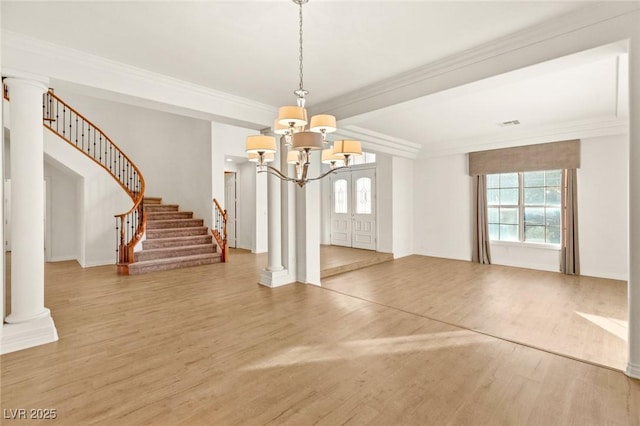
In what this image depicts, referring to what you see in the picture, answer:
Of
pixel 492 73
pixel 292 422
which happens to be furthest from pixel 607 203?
pixel 292 422

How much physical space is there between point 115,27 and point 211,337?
3.12 meters

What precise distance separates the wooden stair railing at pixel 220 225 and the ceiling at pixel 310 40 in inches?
167


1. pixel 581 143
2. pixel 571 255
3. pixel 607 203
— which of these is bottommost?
pixel 571 255

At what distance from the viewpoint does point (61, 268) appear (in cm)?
661

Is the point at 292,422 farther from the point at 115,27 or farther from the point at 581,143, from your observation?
the point at 581,143

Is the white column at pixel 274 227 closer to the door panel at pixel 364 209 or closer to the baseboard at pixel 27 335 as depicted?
the baseboard at pixel 27 335

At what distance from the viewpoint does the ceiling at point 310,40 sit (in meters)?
2.54

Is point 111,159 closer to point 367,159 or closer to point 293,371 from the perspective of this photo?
point 367,159

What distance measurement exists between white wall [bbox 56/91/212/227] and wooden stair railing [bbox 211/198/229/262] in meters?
0.16

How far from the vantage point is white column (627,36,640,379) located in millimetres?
2393

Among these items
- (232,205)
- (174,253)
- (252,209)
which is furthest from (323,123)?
(232,205)

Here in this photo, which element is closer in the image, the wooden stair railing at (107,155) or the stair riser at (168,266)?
the stair riser at (168,266)

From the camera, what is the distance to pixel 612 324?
3.66 m

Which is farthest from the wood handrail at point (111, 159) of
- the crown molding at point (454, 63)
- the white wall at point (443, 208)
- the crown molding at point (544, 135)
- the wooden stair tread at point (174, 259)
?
the crown molding at point (544, 135)
